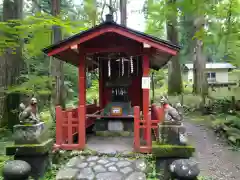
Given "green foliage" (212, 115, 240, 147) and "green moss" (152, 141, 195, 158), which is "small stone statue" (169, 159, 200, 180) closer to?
"green moss" (152, 141, 195, 158)

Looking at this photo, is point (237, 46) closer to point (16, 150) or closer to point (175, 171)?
point (175, 171)

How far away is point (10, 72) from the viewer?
10.6 m

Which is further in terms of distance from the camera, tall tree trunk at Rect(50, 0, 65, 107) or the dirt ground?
tall tree trunk at Rect(50, 0, 65, 107)

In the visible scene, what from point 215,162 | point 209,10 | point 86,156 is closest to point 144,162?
point 86,156

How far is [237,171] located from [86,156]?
494cm

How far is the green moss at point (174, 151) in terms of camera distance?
5.69 meters

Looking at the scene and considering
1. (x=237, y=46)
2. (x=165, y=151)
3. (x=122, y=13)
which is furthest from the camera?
(x=122, y=13)

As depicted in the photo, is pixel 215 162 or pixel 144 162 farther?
pixel 215 162

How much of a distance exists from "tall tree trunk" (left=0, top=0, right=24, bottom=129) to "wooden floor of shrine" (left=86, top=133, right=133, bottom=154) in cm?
457

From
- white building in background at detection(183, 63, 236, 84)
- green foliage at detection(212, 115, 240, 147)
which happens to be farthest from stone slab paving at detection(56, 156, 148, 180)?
white building in background at detection(183, 63, 236, 84)

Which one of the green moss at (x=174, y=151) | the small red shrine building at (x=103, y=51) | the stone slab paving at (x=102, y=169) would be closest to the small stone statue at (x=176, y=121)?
the green moss at (x=174, y=151)

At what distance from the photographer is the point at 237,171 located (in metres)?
7.20

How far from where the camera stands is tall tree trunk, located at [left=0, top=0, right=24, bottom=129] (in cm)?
1049

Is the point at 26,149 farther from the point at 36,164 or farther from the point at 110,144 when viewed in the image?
the point at 110,144
